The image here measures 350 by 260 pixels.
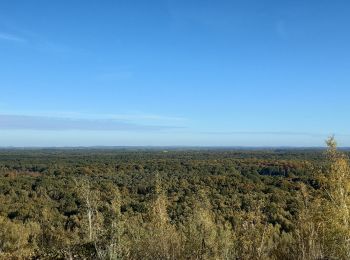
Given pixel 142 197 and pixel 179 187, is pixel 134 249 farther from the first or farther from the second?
pixel 179 187

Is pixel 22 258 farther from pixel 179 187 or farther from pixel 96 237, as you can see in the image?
pixel 179 187

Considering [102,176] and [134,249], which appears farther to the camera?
[102,176]

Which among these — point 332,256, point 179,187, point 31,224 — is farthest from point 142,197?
point 332,256

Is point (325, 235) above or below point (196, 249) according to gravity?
above

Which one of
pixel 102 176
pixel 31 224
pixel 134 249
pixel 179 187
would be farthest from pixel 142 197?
pixel 134 249

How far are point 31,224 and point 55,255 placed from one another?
19377 mm

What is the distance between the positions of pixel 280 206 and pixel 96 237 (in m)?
31.2

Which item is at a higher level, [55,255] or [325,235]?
[325,235]

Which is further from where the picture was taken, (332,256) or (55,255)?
(55,255)

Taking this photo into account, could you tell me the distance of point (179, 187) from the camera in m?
68.1

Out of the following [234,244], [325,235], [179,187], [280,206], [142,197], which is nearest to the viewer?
[325,235]

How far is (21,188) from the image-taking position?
7225cm

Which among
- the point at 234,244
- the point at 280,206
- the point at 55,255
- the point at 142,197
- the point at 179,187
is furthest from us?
the point at 179,187

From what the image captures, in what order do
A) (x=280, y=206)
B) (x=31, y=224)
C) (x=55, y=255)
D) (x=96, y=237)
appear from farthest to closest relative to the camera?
(x=280, y=206) → (x=31, y=224) → (x=55, y=255) → (x=96, y=237)
